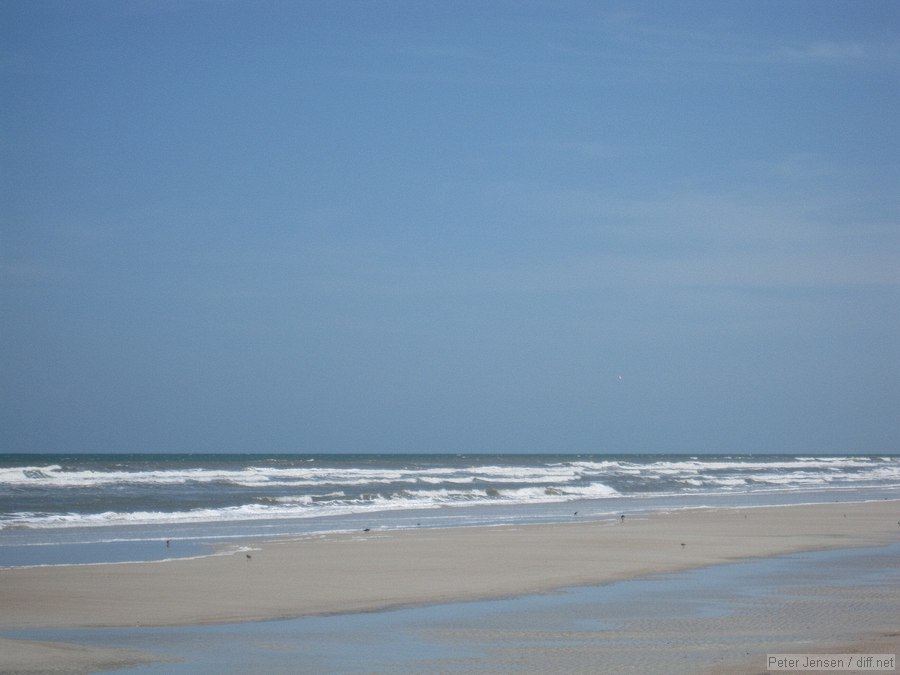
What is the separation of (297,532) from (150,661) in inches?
465

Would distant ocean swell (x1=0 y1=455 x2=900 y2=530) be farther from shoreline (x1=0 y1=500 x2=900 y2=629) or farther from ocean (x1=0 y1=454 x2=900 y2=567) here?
shoreline (x1=0 y1=500 x2=900 y2=629)

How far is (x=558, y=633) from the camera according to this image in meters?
9.41

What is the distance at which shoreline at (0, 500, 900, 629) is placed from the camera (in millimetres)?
11016

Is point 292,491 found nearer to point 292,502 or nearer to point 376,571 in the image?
point 292,502

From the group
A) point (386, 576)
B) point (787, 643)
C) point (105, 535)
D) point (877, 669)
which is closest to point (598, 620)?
point (787, 643)

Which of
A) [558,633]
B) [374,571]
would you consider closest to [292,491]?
[374,571]

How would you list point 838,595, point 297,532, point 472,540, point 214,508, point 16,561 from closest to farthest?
point 838,595
point 16,561
point 472,540
point 297,532
point 214,508

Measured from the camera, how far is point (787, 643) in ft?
A: 28.2

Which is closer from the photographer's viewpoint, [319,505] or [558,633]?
[558,633]

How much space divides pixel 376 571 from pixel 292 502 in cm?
1590

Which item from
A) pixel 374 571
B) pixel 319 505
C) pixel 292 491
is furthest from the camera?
pixel 292 491

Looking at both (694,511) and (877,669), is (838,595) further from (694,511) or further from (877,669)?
(694,511)

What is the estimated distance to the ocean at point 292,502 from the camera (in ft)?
60.4

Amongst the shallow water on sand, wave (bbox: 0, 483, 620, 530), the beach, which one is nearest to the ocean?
wave (bbox: 0, 483, 620, 530)
